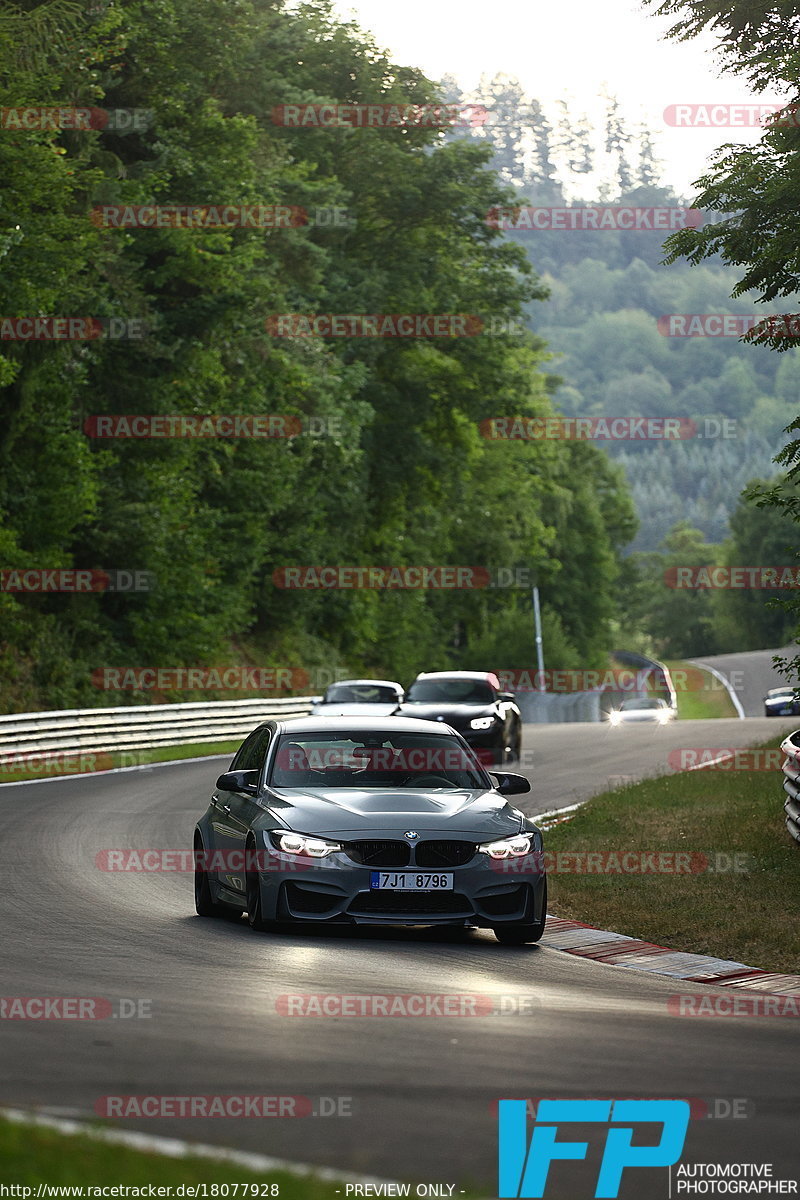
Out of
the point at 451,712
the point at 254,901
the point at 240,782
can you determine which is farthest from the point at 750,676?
the point at 254,901

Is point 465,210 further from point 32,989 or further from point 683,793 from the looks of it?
point 32,989

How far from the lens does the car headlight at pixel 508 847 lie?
1073 centimetres

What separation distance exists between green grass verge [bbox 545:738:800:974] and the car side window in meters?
2.57

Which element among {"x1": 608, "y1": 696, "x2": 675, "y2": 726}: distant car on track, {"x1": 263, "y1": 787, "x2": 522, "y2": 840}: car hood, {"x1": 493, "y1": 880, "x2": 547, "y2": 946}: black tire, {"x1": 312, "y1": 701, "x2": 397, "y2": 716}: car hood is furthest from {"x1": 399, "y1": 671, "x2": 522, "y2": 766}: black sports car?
{"x1": 608, "y1": 696, "x2": 675, "y2": 726}: distant car on track

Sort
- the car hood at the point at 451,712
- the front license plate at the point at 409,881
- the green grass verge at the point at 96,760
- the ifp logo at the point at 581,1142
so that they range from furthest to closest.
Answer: the green grass verge at the point at 96,760, the car hood at the point at 451,712, the front license plate at the point at 409,881, the ifp logo at the point at 581,1142

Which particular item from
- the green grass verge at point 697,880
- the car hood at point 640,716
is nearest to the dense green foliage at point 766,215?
the green grass verge at point 697,880

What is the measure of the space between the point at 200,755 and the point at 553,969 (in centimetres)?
2342

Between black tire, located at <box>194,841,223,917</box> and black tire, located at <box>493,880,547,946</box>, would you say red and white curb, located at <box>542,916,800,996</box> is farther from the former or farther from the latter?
black tire, located at <box>194,841,223,917</box>

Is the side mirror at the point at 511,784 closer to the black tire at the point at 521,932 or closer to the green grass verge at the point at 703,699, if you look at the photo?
the black tire at the point at 521,932

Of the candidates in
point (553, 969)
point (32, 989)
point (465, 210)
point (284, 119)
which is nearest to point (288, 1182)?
point (32, 989)

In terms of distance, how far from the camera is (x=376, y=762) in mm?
11891

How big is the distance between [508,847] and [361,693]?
23.6 m

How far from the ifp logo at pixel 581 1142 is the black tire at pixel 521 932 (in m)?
5.08

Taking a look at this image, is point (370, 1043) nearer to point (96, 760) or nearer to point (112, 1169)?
point (112, 1169)
